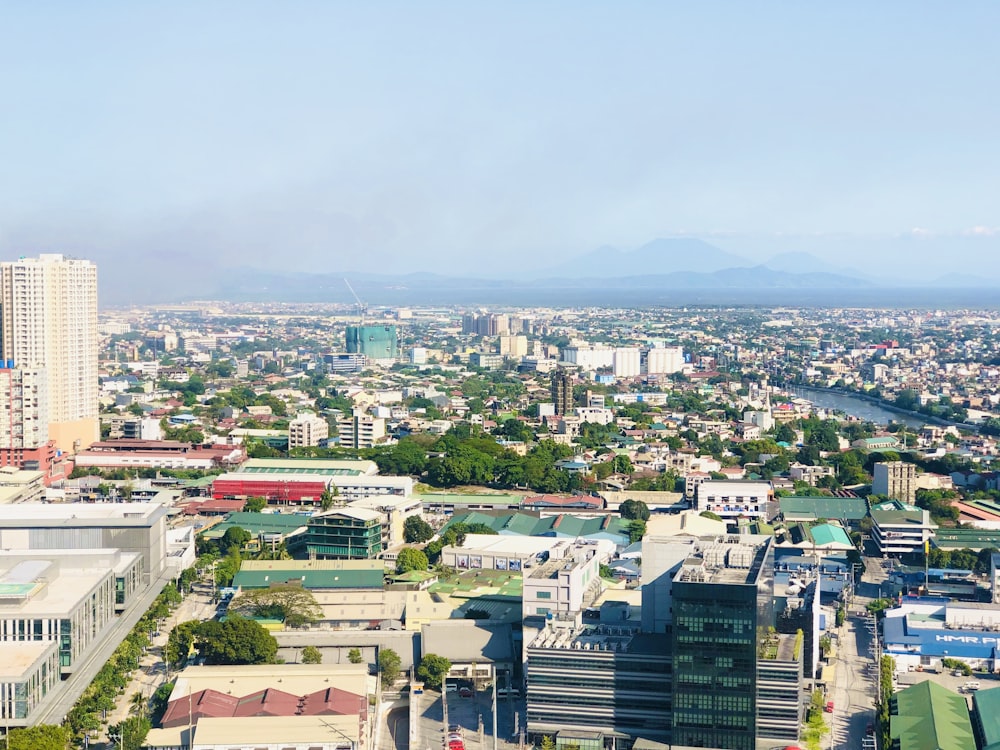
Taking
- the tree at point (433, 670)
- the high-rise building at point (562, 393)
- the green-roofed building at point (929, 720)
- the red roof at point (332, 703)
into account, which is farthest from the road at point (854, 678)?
the high-rise building at point (562, 393)

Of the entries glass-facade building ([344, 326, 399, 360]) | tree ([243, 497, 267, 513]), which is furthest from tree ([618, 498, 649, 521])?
glass-facade building ([344, 326, 399, 360])

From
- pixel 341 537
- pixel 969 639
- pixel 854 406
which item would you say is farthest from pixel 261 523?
pixel 854 406

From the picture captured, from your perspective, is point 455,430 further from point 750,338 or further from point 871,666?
point 750,338

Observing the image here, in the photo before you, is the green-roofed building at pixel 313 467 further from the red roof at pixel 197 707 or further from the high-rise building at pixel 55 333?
the red roof at pixel 197 707

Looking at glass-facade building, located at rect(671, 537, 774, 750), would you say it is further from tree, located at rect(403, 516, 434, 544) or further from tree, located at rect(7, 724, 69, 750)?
tree, located at rect(403, 516, 434, 544)

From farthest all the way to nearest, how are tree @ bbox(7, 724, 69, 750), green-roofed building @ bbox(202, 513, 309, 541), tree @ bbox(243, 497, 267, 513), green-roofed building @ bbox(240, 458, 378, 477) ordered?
green-roofed building @ bbox(240, 458, 378, 477) → tree @ bbox(243, 497, 267, 513) → green-roofed building @ bbox(202, 513, 309, 541) → tree @ bbox(7, 724, 69, 750)

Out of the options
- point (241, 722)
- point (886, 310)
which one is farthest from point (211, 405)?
point (886, 310)
